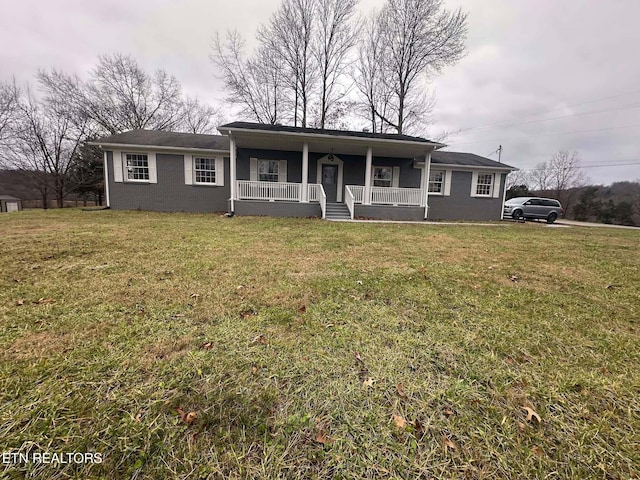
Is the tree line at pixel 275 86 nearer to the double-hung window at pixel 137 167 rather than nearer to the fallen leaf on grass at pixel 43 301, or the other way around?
the double-hung window at pixel 137 167

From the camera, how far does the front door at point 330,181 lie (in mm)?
14445

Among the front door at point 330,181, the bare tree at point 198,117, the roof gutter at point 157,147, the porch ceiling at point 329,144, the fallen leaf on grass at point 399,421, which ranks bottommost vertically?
the fallen leaf on grass at point 399,421

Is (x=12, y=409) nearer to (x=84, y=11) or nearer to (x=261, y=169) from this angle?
(x=261, y=169)

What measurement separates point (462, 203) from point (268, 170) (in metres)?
11.0

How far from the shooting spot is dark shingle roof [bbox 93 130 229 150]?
12805 millimetres

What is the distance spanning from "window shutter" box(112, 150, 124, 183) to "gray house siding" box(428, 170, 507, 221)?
1567cm

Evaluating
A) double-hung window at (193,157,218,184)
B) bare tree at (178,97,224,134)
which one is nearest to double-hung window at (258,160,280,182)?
double-hung window at (193,157,218,184)

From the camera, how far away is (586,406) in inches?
62.9

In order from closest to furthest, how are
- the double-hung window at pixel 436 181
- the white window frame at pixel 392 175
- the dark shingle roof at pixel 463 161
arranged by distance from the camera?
the white window frame at pixel 392 175 → the dark shingle roof at pixel 463 161 → the double-hung window at pixel 436 181

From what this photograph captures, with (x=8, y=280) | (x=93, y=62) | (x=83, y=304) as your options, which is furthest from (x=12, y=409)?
(x=93, y=62)

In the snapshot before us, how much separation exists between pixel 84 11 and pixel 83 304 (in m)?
14.6

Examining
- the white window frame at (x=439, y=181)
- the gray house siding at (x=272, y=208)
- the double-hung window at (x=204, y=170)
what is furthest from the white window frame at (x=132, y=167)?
the white window frame at (x=439, y=181)

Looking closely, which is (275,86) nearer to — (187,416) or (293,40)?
(293,40)

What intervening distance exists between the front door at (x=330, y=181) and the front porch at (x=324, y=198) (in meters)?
1.67
